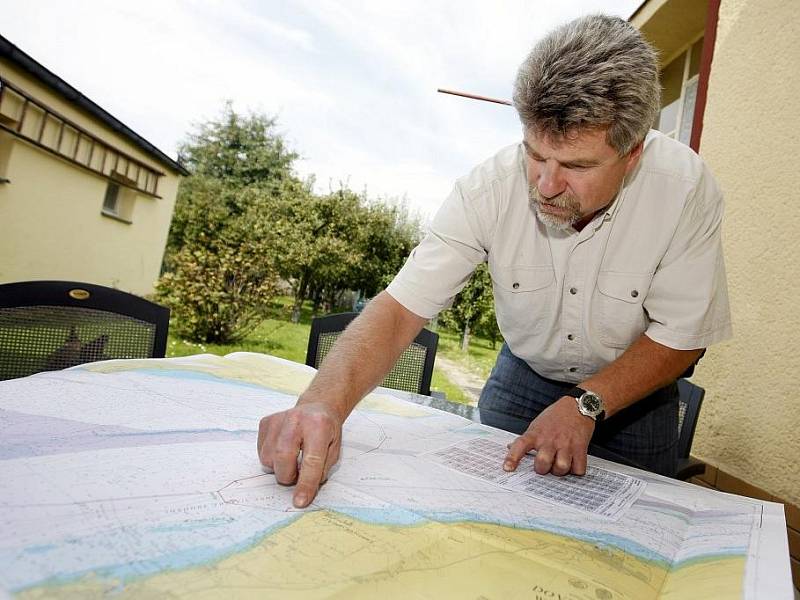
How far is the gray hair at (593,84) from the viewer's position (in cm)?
122

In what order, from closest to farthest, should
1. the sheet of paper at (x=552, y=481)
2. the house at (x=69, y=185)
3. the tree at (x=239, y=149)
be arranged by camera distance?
the sheet of paper at (x=552, y=481) < the house at (x=69, y=185) < the tree at (x=239, y=149)

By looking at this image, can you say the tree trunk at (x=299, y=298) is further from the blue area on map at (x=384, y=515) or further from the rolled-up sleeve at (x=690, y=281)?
the blue area on map at (x=384, y=515)

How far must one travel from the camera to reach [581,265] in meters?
1.59

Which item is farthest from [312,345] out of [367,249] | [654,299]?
[367,249]

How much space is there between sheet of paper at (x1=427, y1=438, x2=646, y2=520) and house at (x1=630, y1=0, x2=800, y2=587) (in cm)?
159

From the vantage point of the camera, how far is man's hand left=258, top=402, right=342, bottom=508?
88 cm

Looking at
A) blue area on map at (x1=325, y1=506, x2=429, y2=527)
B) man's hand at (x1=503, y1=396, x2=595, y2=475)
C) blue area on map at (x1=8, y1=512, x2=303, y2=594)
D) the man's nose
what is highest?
the man's nose

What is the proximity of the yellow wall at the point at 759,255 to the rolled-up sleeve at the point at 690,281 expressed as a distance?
1280 mm

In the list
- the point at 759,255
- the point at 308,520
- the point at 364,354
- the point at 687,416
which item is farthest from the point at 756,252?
the point at 308,520

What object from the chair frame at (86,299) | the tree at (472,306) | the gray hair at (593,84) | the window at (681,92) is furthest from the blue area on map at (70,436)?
the tree at (472,306)

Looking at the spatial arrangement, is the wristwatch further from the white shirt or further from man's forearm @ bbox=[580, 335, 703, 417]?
the white shirt

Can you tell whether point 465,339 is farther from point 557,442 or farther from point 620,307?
point 557,442

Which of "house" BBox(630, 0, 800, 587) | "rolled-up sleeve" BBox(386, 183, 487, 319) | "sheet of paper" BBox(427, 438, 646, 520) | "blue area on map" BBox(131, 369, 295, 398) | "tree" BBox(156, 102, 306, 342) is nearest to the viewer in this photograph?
"sheet of paper" BBox(427, 438, 646, 520)

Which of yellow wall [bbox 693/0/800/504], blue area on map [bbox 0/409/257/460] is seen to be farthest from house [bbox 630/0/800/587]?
blue area on map [bbox 0/409/257/460]
